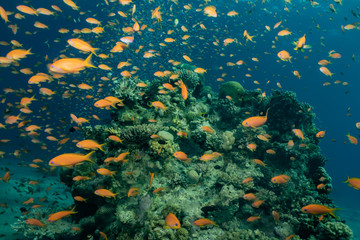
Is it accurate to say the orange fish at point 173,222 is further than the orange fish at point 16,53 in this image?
No

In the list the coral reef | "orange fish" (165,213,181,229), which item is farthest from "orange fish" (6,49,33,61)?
"orange fish" (165,213,181,229)

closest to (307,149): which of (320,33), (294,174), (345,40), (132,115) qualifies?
(294,174)

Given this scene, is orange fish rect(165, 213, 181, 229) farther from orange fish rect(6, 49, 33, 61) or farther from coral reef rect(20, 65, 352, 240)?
orange fish rect(6, 49, 33, 61)

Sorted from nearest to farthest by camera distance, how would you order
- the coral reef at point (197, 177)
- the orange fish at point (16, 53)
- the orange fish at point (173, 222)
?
the orange fish at point (173, 222), the coral reef at point (197, 177), the orange fish at point (16, 53)

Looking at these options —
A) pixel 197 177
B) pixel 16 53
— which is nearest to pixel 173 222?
pixel 197 177

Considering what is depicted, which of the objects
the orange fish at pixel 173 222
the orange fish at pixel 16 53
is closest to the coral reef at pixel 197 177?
the orange fish at pixel 173 222

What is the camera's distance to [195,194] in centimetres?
588

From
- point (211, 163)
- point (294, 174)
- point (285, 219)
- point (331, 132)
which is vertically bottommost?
point (211, 163)

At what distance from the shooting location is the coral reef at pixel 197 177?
5.00m

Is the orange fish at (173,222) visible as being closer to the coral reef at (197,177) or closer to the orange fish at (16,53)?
the coral reef at (197,177)

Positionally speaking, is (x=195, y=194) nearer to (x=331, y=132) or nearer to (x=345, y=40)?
(x=345, y=40)

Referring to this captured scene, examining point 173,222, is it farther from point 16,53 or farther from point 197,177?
point 16,53

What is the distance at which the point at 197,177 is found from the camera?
6.22 meters

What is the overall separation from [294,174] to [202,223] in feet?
19.6
